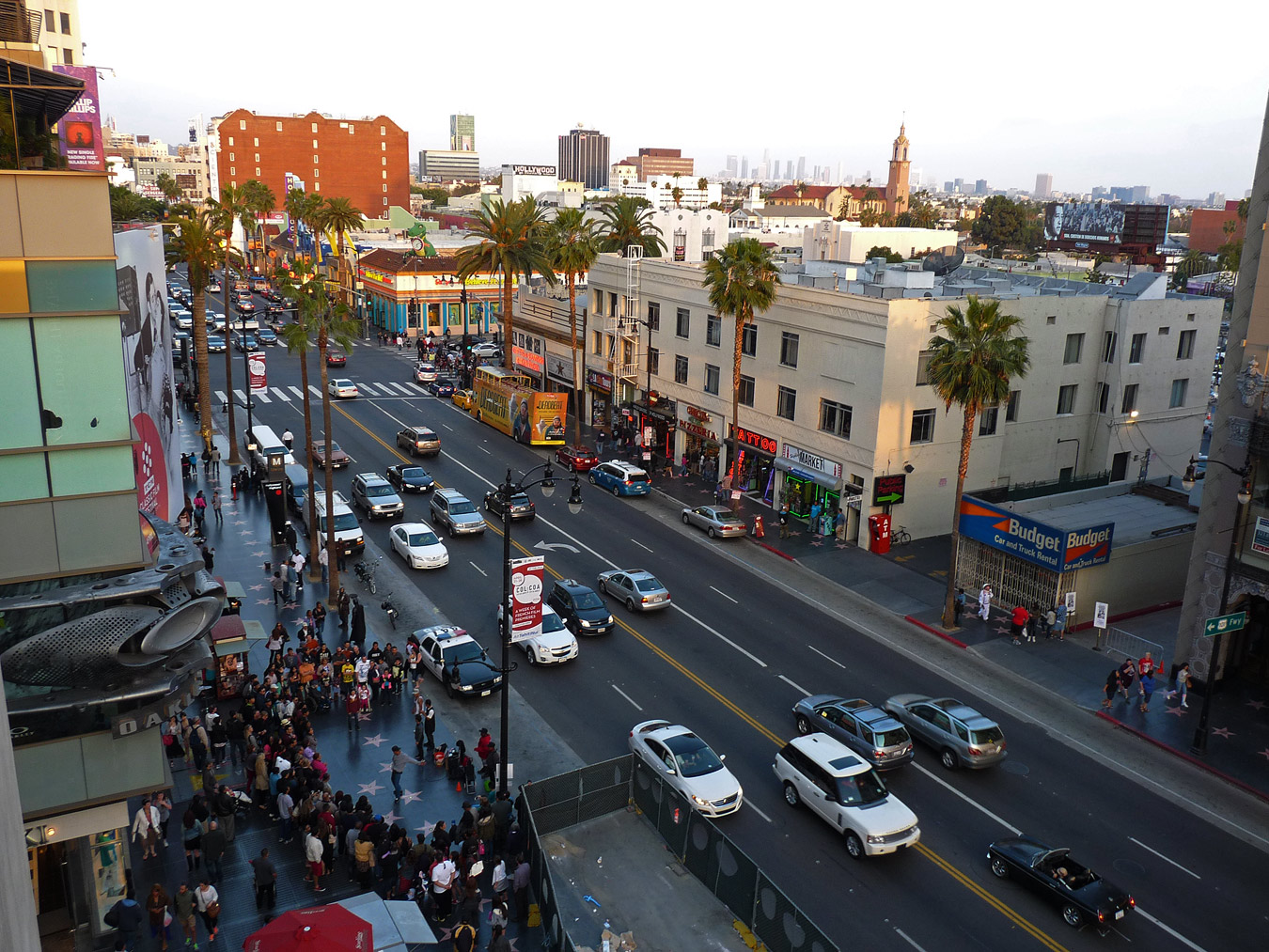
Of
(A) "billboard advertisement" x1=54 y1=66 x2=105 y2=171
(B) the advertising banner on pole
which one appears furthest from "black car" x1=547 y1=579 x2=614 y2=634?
(A) "billboard advertisement" x1=54 y1=66 x2=105 y2=171

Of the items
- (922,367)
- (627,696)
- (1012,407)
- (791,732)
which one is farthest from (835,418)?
(791,732)

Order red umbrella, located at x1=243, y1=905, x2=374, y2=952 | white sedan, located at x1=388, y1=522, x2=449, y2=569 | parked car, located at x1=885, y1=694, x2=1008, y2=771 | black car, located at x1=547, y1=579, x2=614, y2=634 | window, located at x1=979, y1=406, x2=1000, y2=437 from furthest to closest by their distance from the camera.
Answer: window, located at x1=979, y1=406, x2=1000, y2=437 → white sedan, located at x1=388, y1=522, x2=449, y2=569 → black car, located at x1=547, y1=579, x2=614, y2=634 → parked car, located at x1=885, y1=694, x2=1008, y2=771 → red umbrella, located at x1=243, y1=905, x2=374, y2=952

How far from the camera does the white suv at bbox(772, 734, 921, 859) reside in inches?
828

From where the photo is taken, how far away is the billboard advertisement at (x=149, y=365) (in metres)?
28.5

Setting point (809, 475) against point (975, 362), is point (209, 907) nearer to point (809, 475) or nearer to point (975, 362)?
point (975, 362)

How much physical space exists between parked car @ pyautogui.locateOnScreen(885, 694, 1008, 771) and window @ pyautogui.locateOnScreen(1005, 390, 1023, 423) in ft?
72.3

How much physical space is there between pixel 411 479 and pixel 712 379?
1669 cm

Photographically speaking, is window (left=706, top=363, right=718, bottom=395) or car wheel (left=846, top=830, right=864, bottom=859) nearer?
car wheel (left=846, top=830, right=864, bottom=859)

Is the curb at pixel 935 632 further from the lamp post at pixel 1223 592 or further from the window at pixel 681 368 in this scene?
the window at pixel 681 368

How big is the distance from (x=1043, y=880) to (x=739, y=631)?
1448 cm

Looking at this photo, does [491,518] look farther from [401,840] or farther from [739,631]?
[401,840]

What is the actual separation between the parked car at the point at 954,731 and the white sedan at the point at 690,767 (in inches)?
226

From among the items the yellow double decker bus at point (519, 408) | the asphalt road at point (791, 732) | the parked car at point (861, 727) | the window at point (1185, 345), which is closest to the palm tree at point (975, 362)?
the asphalt road at point (791, 732)

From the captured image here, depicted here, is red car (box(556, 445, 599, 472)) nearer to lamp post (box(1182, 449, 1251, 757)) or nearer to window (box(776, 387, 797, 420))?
window (box(776, 387, 797, 420))
